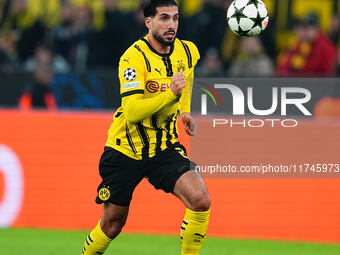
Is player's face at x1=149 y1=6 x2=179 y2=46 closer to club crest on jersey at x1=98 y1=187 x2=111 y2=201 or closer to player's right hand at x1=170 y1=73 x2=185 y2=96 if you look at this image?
player's right hand at x1=170 y1=73 x2=185 y2=96

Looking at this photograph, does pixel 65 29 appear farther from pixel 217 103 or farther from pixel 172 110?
pixel 172 110

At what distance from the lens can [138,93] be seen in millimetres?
6363

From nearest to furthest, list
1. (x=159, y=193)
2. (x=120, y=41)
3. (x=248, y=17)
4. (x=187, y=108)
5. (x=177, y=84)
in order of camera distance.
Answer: (x=177, y=84) → (x=248, y=17) → (x=187, y=108) → (x=159, y=193) → (x=120, y=41)

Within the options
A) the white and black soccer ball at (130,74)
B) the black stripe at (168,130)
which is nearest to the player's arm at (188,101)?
the black stripe at (168,130)

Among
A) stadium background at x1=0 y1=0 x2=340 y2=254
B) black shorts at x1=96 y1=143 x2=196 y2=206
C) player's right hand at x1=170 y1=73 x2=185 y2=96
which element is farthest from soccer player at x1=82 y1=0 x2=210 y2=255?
stadium background at x1=0 y1=0 x2=340 y2=254

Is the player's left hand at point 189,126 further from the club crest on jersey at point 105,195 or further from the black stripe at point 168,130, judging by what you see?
the club crest on jersey at point 105,195

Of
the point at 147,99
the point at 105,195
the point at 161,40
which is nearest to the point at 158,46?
the point at 161,40

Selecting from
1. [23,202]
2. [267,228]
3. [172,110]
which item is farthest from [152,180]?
[23,202]

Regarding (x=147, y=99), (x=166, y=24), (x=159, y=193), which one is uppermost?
(x=166, y=24)

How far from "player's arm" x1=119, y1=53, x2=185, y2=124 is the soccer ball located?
0.87 metres

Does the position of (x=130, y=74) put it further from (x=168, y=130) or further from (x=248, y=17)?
(x=248, y=17)

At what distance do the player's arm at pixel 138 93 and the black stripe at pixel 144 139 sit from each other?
0.20 meters

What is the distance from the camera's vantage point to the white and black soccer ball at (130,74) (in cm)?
638

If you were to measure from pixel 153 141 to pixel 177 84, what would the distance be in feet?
2.18
